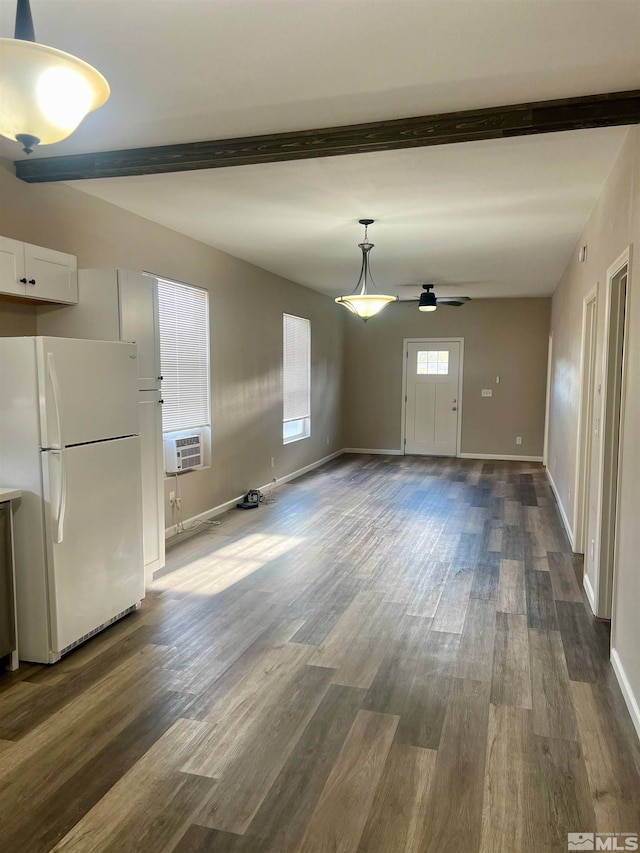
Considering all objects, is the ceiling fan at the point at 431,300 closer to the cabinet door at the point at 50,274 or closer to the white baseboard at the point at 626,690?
the cabinet door at the point at 50,274

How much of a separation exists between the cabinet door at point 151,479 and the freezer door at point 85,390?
377 mm

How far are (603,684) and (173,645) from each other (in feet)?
7.01

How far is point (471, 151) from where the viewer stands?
315 centimetres

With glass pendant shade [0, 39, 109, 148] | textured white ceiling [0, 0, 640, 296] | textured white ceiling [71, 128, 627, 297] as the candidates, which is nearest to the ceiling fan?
textured white ceiling [71, 128, 627, 297]

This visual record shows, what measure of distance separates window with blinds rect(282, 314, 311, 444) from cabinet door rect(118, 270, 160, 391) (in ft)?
11.8

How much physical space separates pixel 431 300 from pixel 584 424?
13.6 feet

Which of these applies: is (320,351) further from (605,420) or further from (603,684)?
(603,684)

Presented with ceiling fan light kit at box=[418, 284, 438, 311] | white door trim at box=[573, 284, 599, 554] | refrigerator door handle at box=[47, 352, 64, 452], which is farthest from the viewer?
ceiling fan light kit at box=[418, 284, 438, 311]

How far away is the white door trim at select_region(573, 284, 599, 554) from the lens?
4270 mm

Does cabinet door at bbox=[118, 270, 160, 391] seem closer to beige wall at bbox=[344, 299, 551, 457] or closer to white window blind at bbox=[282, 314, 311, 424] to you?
white window blind at bbox=[282, 314, 311, 424]

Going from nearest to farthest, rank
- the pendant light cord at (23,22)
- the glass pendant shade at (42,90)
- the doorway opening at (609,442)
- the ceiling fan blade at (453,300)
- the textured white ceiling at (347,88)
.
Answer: the glass pendant shade at (42,90)
the pendant light cord at (23,22)
the textured white ceiling at (347,88)
the doorway opening at (609,442)
the ceiling fan blade at (453,300)

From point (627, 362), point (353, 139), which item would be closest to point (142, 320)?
point (353, 139)

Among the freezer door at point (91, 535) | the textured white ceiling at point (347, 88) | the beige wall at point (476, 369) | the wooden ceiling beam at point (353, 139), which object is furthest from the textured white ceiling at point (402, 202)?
the beige wall at point (476, 369)

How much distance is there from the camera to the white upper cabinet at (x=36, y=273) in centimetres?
305
